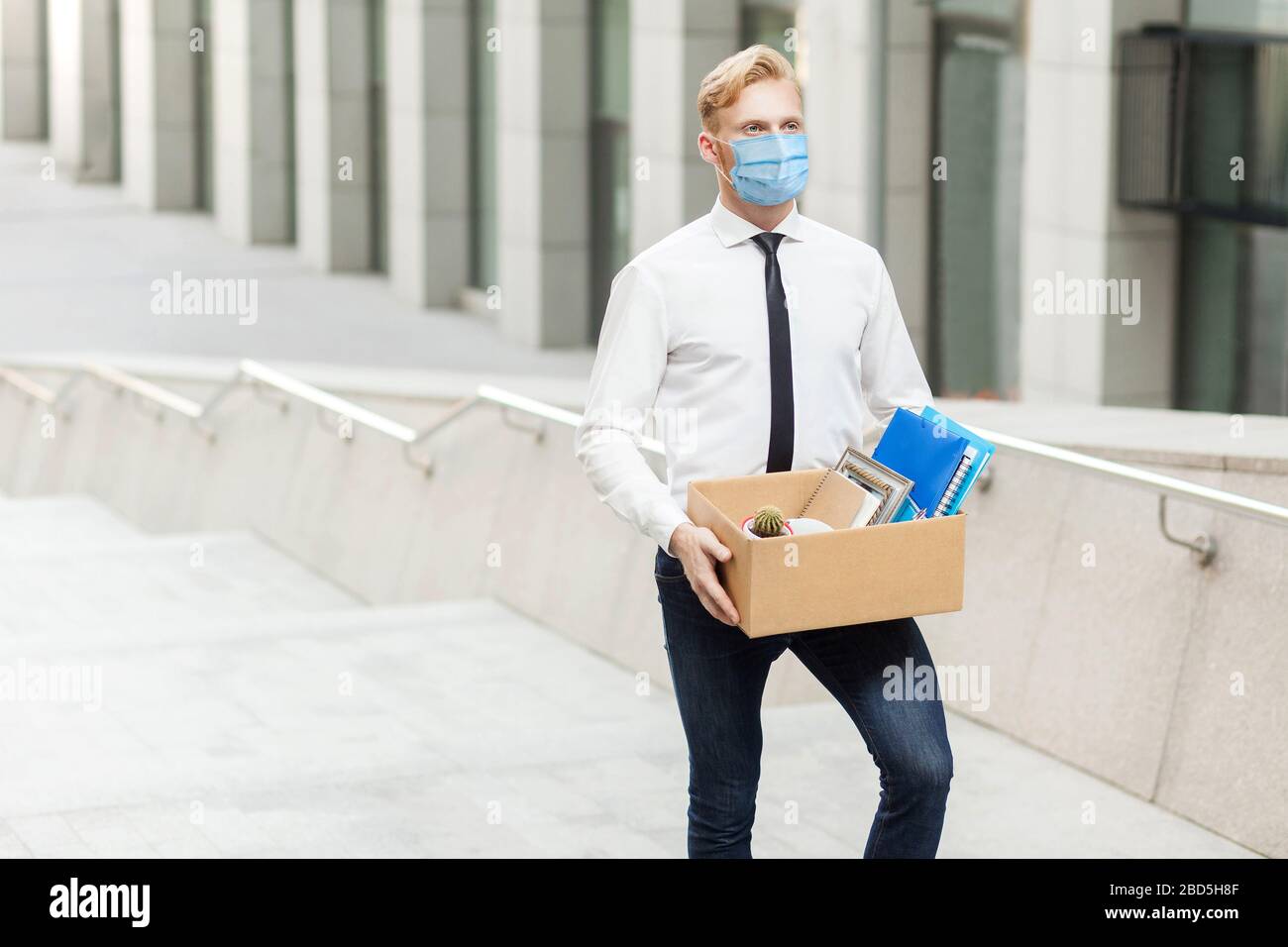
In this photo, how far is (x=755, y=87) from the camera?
446 centimetres

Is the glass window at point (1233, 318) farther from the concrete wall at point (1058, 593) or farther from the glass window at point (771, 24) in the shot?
the concrete wall at point (1058, 593)

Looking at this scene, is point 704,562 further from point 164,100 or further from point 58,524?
point 164,100

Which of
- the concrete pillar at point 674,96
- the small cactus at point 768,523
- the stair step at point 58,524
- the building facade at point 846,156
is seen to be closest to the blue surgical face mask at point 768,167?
the small cactus at point 768,523

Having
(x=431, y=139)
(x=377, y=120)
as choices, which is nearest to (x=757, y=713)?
(x=431, y=139)

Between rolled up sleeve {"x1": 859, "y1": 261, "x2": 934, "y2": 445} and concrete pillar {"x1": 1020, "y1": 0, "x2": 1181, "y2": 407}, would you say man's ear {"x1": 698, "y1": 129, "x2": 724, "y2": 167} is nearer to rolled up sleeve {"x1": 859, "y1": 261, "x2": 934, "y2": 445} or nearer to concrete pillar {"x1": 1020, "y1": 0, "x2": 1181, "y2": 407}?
rolled up sleeve {"x1": 859, "y1": 261, "x2": 934, "y2": 445}

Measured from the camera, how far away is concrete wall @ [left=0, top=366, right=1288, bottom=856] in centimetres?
639

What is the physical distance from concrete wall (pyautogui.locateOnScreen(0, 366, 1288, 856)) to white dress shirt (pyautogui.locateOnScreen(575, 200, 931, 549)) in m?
2.33

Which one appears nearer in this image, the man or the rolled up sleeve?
the man

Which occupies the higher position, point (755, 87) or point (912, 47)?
point (912, 47)

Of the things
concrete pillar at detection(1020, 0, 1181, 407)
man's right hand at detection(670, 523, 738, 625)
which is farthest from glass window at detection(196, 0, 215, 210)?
man's right hand at detection(670, 523, 738, 625)
